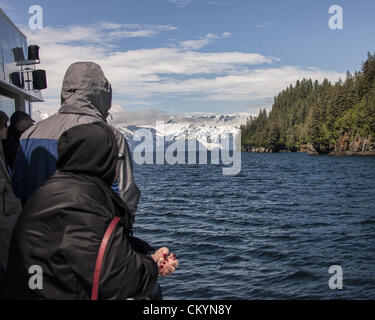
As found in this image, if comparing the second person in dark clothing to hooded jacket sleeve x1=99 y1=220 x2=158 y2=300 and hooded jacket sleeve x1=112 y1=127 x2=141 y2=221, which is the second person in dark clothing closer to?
hooded jacket sleeve x1=112 y1=127 x2=141 y2=221

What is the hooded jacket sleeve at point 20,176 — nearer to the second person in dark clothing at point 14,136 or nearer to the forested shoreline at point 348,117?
the second person in dark clothing at point 14,136

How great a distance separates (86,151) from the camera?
2590 millimetres

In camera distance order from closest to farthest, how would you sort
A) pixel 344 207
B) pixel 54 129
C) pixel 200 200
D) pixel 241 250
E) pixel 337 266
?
1. pixel 54 129
2. pixel 337 266
3. pixel 241 250
4. pixel 344 207
5. pixel 200 200

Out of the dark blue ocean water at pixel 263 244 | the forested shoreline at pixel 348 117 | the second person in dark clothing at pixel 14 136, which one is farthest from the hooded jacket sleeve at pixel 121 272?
the forested shoreline at pixel 348 117

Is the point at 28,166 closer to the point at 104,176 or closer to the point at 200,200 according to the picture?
the point at 104,176

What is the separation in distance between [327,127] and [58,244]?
133834mm

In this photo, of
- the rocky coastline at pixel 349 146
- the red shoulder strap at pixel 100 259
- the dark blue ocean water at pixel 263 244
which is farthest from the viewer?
the rocky coastline at pixel 349 146

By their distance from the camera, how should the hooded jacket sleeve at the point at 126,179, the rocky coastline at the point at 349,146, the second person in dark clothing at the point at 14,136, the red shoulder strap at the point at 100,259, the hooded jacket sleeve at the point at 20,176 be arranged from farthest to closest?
the rocky coastline at the point at 349,146 < the second person in dark clothing at the point at 14,136 < the hooded jacket sleeve at the point at 20,176 < the hooded jacket sleeve at the point at 126,179 < the red shoulder strap at the point at 100,259

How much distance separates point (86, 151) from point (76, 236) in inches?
20.6

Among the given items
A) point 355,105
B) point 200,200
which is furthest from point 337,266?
point 355,105

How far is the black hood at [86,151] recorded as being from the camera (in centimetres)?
258

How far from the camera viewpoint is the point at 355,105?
12425 cm

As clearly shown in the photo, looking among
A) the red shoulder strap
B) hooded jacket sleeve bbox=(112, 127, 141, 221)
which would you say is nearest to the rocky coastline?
hooded jacket sleeve bbox=(112, 127, 141, 221)
